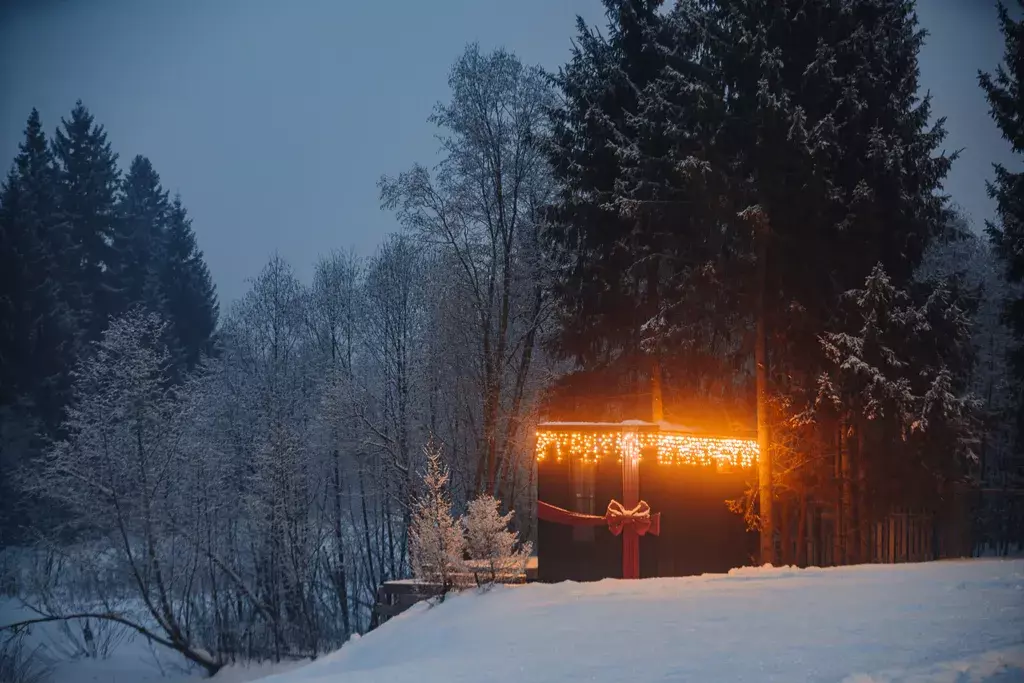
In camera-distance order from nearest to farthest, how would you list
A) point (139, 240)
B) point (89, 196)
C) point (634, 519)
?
1. point (634, 519)
2. point (89, 196)
3. point (139, 240)

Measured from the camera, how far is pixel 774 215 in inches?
674

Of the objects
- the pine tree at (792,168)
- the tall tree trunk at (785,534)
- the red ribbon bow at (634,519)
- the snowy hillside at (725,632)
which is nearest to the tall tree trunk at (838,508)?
the tall tree trunk at (785,534)

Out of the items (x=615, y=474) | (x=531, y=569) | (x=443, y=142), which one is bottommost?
(x=531, y=569)

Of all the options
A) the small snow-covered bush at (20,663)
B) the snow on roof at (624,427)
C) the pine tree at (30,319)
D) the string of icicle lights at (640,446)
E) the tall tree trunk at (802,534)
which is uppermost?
the pine tree at (30,319)

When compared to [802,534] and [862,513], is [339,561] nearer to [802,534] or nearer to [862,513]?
[802,534]

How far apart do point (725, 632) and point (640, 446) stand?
6647mm

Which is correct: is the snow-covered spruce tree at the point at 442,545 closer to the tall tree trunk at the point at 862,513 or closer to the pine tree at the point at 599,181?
the pine tree at the point at 599,181

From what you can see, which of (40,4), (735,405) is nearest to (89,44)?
(40,4)

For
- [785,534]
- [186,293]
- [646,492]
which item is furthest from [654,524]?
[186,293]

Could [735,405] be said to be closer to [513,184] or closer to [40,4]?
[513,184]

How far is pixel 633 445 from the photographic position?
16.0 meters

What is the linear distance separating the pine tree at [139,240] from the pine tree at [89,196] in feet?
1.91

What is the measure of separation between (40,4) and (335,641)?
36185mm

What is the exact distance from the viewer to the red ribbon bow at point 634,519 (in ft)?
52.2
